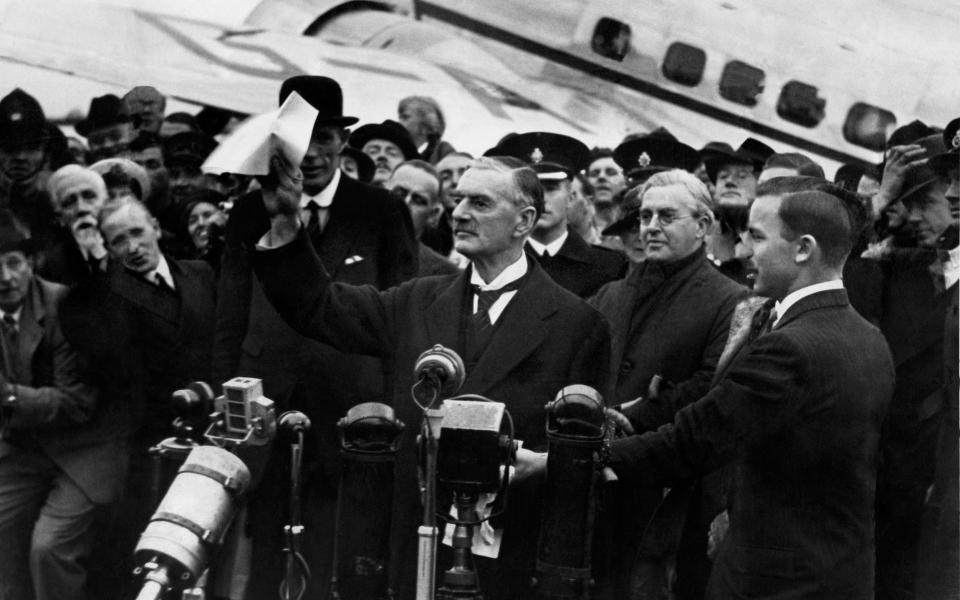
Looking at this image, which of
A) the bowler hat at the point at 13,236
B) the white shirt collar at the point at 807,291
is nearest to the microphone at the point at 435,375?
the white shirt collar at the point at 807,291

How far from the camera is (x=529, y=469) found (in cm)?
371

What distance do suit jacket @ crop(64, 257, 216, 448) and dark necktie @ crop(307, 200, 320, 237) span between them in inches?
28.2

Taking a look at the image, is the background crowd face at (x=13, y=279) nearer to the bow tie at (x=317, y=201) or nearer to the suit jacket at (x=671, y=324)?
the bow tie at (x=317, y=201)

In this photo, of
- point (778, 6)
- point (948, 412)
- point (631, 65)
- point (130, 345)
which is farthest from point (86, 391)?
point (631, 65)

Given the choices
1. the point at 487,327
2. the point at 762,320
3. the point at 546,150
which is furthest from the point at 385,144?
the point at 762,320

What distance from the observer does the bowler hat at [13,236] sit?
5.25m

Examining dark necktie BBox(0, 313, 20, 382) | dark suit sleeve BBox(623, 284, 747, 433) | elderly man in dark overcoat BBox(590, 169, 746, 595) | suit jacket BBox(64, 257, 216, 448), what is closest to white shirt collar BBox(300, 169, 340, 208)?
suit jacket BBox(64, 257, 216, 448)

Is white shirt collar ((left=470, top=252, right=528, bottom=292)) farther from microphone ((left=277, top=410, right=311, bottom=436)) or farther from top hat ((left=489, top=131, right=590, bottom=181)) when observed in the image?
top hat ((left=489, top=131, right=590, bottom=181))

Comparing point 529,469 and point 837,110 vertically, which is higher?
point 837,110

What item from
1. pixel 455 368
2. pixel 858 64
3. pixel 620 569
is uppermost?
pixel 858 64

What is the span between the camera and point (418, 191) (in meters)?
6.43

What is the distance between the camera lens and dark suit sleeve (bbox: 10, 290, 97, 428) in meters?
5.23

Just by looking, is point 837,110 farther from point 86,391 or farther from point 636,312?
point 86,391

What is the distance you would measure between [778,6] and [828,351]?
4462 millimetres
